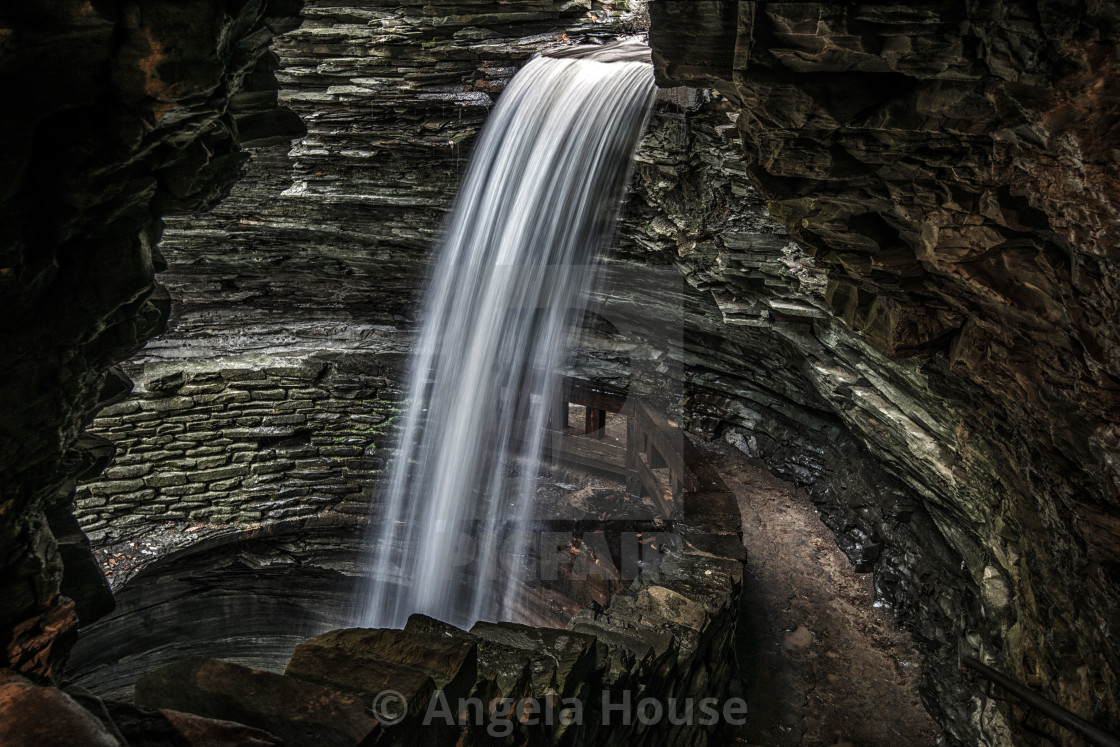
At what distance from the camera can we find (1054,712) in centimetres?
286

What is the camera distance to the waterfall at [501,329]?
21.8 feet

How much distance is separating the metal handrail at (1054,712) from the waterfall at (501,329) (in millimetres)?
4692

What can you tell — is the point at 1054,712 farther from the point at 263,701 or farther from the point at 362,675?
the point at 263,701

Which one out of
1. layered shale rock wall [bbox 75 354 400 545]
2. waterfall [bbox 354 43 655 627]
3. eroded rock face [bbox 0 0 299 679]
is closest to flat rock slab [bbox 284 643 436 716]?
eroded rock face [bbox 0 0 299 679]

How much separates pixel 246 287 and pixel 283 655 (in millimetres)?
5442

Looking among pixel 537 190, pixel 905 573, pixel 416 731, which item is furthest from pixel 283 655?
pixel 416 731

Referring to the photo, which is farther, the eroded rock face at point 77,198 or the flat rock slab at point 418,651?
the flat rock slab at point 418,651

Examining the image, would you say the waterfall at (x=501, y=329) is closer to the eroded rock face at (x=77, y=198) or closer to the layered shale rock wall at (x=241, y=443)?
the layered shale rock wall at (x=241, y=443)

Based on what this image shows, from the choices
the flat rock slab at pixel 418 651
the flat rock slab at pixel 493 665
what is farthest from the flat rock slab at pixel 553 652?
the flat rock slab at pixel 418 651

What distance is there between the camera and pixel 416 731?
78.6 inches

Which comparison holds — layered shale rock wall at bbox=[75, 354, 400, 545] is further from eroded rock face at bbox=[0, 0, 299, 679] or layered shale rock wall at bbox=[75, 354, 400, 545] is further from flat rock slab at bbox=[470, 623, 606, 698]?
eroded rock face at bbox=[0, 0, 299, 679]

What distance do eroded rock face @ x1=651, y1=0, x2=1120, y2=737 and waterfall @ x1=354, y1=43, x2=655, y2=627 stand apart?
3.43 meters

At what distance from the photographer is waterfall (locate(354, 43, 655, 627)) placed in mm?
6648

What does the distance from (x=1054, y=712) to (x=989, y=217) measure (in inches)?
82.8
